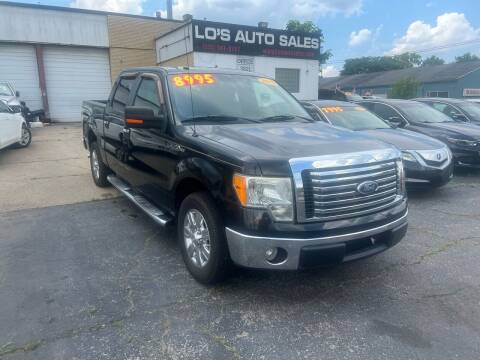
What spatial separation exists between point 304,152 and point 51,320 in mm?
2359

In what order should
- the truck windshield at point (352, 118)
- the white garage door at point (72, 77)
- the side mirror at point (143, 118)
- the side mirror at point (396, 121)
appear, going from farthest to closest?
the white garage door at point (72, 77) < the side mirror at point (396, 121) < the truck windshield at point (352, 118) < the side mirror at point (143, 118)

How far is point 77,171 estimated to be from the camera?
8.48 m

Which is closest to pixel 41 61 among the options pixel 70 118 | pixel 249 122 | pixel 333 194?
pixel 70 118

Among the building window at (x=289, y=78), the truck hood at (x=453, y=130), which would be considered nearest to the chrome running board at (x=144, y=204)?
the truck hood at (x=453, y=130)

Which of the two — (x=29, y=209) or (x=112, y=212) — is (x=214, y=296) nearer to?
(x=112, y=212)

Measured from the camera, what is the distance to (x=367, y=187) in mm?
3066

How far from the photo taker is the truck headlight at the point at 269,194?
9.28ft

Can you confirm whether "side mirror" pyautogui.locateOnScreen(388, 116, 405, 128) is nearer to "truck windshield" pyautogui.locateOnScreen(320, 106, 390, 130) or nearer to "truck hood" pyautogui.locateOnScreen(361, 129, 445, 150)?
"truck windshield" pyautogui.locateOnScreen(320, 106, 390, 130)

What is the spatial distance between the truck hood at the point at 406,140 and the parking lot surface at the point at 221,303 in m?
1.81

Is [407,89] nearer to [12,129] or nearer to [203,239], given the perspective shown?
[12,129]

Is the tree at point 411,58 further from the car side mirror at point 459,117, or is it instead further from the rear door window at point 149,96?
the rear door window at point 149,96

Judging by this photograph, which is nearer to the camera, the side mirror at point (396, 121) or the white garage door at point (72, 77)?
the side mirror at point (396, 121)

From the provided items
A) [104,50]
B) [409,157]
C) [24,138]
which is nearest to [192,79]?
[409,157]

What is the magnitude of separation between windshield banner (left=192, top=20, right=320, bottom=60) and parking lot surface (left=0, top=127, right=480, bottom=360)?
1501cm
